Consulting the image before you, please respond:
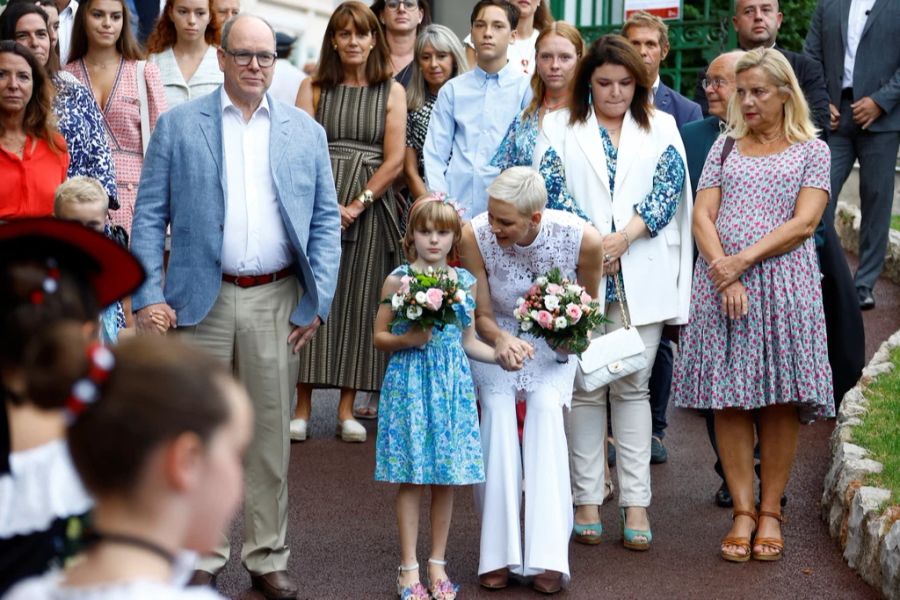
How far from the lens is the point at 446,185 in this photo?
332 inches

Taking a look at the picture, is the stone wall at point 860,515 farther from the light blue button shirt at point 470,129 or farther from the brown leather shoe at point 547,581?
the light blue button shirt at point 470,129

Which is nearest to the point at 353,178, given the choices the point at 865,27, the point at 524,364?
the point at 524,364

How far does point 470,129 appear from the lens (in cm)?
839

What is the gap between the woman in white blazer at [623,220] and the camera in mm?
6953

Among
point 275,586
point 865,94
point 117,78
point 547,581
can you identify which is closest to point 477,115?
point 117,78

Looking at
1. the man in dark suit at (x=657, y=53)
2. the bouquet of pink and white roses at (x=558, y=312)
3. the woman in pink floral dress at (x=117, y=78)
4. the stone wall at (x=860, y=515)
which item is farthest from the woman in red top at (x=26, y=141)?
the stone wall at (x=860, y=515)

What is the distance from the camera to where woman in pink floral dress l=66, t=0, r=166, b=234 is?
7.86 metres

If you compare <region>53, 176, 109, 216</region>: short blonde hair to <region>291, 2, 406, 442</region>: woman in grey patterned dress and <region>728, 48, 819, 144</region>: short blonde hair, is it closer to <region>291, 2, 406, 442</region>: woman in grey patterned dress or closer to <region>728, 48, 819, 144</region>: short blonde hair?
<region>291, 2, 406, 442</region>: woman in grey patterned dress

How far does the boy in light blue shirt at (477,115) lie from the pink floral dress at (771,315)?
1918mm

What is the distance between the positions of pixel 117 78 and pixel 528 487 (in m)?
3.45

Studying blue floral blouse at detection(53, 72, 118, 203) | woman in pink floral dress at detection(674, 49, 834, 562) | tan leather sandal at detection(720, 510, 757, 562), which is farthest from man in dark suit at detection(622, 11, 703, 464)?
blue floral blouse at detection(53, 72, 118, 203)

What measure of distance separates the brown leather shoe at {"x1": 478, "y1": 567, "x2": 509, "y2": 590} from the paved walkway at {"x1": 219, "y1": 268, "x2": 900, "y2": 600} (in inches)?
1.7

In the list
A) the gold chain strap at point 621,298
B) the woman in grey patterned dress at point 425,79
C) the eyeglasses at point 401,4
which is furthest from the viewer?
the eyeglasses at point 401,4

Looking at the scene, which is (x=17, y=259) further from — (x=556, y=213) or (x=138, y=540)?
(x=556, y=213)
